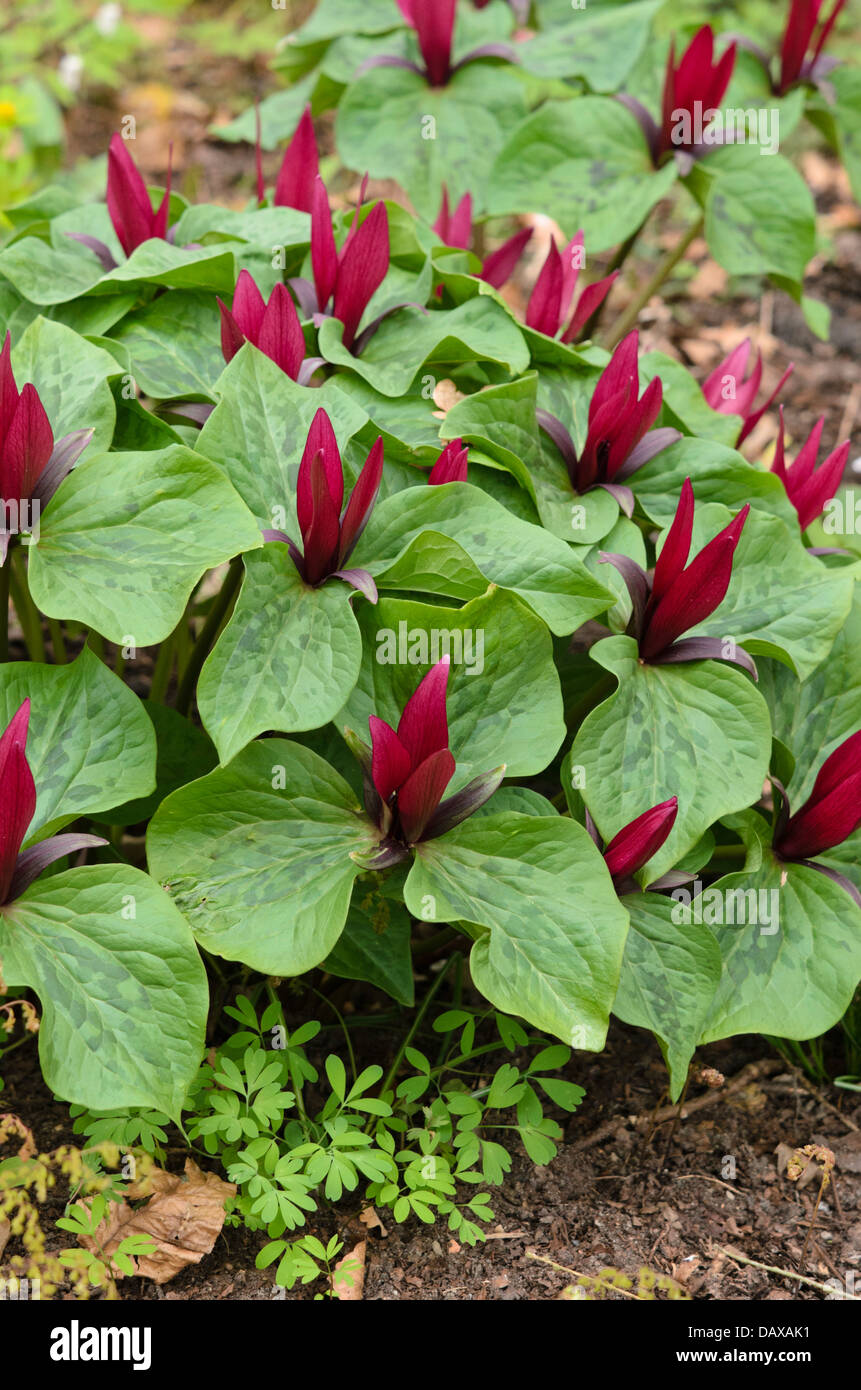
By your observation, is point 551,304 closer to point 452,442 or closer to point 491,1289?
point 452,442

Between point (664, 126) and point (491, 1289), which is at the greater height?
point (664, 126)

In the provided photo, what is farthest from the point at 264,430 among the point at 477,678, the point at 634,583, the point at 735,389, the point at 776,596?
the point at 735,389

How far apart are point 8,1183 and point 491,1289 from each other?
27.0 inches

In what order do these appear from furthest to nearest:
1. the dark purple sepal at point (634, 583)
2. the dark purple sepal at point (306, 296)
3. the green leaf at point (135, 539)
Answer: the dark purple sepal at point (306, 296) < the dark purple sepal at point (634, 583) < the green leaf at point (135, 539)

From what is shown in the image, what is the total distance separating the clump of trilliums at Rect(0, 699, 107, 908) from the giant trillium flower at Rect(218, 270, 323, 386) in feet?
2.13

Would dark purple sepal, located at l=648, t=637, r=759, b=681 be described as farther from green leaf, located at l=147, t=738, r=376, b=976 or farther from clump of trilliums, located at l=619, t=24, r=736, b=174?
clump of trilliums, located at l=619, t=24, r=736, b=174

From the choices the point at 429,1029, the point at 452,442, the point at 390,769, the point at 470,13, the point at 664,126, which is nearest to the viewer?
the point at 390,769

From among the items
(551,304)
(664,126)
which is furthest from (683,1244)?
(664,126)

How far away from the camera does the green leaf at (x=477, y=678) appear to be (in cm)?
163

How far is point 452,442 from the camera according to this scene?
169 cm

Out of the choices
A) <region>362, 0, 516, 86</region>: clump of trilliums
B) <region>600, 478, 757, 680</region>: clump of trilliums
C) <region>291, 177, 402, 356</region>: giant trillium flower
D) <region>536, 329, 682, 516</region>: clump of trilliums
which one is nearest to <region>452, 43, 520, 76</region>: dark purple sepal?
<region>362, 0, 516, 86</region>: clump of trilliums

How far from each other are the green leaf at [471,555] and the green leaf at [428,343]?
0.87ft

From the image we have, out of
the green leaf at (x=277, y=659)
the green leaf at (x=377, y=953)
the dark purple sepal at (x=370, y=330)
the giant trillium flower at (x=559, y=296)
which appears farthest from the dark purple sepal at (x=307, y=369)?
the green leaf at (x=377, y=953)

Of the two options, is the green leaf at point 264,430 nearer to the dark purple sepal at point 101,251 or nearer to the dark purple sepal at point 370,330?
the dark purple sepal at point 370,330
